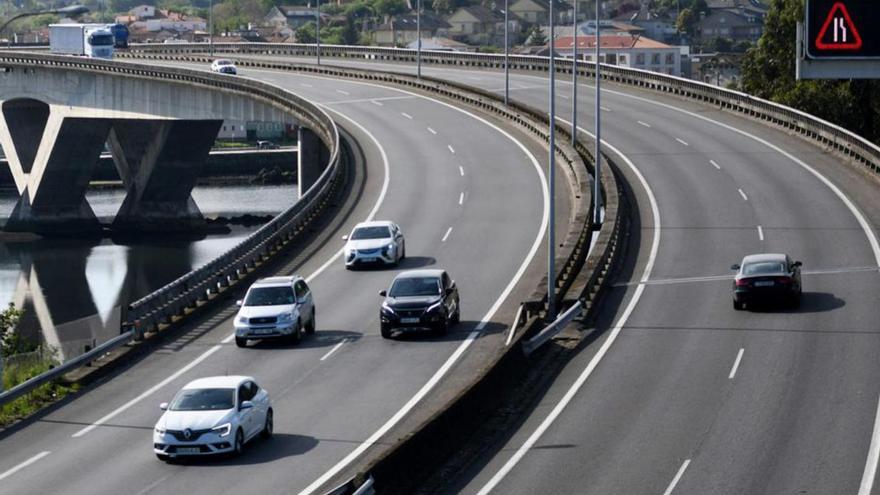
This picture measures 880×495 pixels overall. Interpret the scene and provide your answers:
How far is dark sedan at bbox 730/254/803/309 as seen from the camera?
40.2m

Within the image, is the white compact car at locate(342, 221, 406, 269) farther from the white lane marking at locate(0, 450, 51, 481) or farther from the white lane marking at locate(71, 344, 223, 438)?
the white lane marking at locate(0, 450, 51, 481)

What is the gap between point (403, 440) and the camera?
1001 inches

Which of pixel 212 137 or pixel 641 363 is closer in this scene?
pixel 641 363

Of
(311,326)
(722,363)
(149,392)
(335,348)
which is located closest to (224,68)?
(311,326)

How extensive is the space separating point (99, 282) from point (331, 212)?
32816mm

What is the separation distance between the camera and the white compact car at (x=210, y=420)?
2762 centimetres

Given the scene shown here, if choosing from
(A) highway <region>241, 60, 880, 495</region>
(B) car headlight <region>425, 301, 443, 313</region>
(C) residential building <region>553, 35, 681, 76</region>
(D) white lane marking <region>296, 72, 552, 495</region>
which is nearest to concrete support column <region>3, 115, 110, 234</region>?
(D) white lane marking <region>296, 72, 552, 495</region>

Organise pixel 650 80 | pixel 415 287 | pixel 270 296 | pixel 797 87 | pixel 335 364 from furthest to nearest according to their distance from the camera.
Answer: pixel 650 80
pixel 797 87
pixel 415 287
pixel 270 296
pixel 335 364

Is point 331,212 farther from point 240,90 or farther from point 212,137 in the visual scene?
point 212,137

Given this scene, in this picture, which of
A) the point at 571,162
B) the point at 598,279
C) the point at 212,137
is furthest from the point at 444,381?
the point at 212,137

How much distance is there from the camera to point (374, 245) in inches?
1907

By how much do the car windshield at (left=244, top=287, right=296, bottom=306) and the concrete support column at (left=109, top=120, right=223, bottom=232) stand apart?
7149 cm

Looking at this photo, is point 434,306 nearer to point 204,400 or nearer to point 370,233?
point 370,233

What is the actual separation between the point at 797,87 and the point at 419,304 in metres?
53.1
